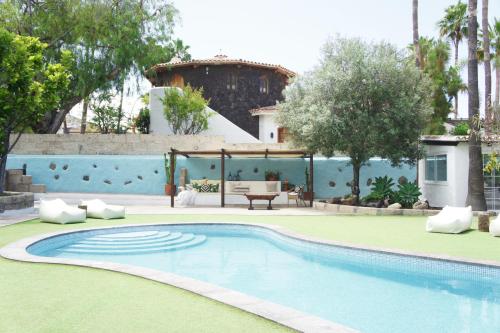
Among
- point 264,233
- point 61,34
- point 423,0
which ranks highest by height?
point 423,0

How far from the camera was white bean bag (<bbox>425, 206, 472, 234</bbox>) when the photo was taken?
42.8 feet

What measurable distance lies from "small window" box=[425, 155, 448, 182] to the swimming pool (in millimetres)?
9308

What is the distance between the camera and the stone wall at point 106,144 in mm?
26003

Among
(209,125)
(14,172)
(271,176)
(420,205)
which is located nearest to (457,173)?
(420,205)

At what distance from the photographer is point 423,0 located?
88.7 feet

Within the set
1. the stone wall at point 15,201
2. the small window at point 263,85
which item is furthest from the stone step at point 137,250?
the small window at point 263,85

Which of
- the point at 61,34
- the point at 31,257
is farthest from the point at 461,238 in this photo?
the point at 61,34

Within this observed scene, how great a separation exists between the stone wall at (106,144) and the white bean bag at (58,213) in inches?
457

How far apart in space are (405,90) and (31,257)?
14509 mm

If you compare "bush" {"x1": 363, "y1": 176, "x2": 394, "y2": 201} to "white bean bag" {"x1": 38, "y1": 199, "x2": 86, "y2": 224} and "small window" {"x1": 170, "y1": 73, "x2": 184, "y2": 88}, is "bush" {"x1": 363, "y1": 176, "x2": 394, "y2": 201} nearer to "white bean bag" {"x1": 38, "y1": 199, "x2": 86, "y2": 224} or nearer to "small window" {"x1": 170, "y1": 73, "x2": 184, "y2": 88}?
"white bean bag" {"x1": 38, "y1": 199, "x2": 86, "y2": 224}

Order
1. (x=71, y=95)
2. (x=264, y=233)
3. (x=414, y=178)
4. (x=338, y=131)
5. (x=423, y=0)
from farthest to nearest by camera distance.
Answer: (x=71, y=95) → (x=423, y=0) → (x=414, y=178) → (x=338, y=131) → (x=264, y=233)

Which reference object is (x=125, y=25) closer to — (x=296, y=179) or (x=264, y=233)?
(x=296, y=179)

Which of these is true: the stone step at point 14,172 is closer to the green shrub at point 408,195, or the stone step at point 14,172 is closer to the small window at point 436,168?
the green shrub at point 408,195

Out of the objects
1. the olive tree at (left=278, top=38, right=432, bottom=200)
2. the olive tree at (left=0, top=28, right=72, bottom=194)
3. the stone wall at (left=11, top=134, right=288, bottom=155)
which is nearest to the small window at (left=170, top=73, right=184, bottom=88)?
the stone wall at (left=11, top=134, right=288, bottom=155)
